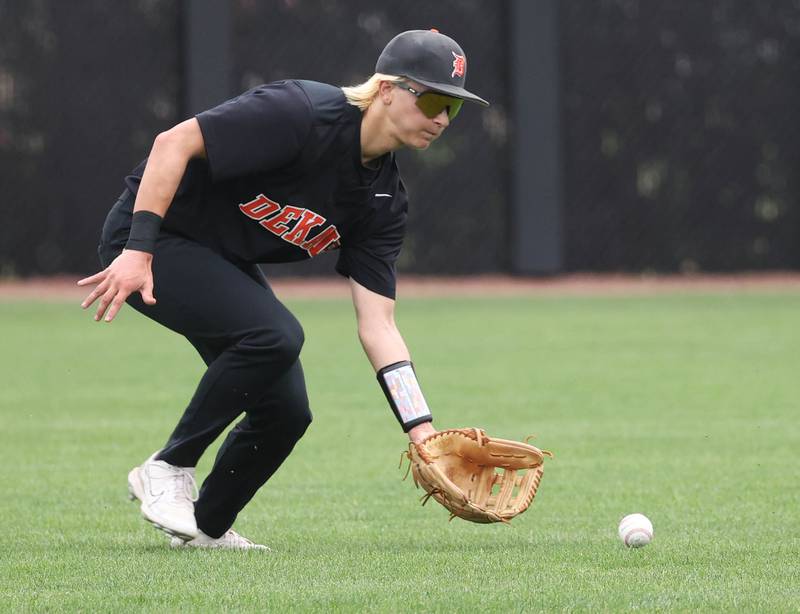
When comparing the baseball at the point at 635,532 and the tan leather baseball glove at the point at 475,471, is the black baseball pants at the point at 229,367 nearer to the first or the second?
the tan leather baseball glove at the point at 475,471

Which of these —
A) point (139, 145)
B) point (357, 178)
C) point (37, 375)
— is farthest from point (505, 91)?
point (357, 178)

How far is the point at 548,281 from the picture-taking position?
20172 millimetres

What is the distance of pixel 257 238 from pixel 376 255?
462mm

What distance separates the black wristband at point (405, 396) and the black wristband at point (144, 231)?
977mm

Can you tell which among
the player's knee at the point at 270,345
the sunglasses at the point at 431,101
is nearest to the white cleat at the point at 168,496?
the player's knee at the point at 270,345

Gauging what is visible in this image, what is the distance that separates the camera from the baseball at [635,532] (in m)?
5.48

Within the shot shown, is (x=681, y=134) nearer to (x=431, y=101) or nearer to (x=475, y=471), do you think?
(x=475, y=471)

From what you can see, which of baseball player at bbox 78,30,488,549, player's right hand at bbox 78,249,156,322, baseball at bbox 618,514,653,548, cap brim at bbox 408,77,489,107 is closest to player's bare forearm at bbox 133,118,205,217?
baseball player at bbox 78,30,488,549

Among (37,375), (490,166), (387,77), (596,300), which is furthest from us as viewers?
(490,166)

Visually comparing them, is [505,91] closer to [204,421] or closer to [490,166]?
[490,166]

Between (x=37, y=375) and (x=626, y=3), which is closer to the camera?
(x=37, y=375)

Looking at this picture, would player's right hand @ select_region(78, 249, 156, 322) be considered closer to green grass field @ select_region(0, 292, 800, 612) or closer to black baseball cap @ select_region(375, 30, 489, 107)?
green grass field @ select_region(0, 292, 800, 612)

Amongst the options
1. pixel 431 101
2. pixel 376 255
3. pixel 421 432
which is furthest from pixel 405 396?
pixel 431 101

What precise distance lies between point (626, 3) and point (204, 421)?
1561 centimetres
